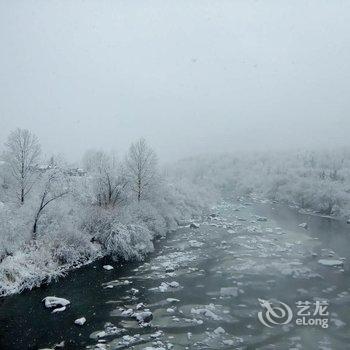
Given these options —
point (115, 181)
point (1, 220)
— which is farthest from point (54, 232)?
point (115, 181)

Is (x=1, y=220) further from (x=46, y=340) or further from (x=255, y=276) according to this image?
(x=255, y=276)

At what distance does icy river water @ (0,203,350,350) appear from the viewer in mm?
17516

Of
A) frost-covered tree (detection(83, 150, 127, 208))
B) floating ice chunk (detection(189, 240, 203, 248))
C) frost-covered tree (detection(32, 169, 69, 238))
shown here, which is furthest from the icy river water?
frost-covered tree (detection(83, 150, 127, 208))

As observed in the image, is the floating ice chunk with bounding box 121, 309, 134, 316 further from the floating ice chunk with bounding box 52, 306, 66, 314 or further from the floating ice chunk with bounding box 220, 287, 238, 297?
the floating ice chunk with bounding box 220, 287, 238, 297

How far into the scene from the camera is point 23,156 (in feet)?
122

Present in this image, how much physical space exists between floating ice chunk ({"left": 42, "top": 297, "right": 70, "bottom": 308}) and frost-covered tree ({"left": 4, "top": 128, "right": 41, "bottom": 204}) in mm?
17482

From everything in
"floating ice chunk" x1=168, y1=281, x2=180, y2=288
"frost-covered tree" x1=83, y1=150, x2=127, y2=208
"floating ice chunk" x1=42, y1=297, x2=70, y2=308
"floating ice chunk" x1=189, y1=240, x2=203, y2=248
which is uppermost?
"frost-covered tree" x1=83, y1=150, x2=127, y2=208

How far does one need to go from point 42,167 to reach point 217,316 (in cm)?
2902

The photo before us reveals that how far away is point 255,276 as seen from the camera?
2714 centimetres

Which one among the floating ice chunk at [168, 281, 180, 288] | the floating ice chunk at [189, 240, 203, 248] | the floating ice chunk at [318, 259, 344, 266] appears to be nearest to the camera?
the floating ice chunk at [168, 281, 180, 288]

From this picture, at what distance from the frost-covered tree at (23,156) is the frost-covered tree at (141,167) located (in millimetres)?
12624

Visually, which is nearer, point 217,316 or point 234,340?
point 234,340

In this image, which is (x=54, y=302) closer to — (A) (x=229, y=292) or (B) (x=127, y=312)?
(B) (x=127, y=312)

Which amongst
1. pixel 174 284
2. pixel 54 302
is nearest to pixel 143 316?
pixel 174 284
